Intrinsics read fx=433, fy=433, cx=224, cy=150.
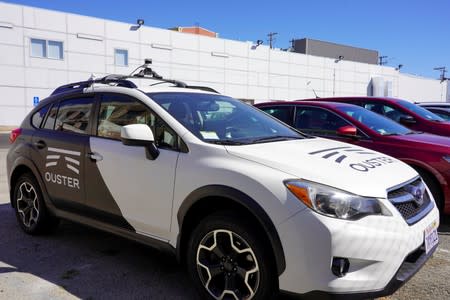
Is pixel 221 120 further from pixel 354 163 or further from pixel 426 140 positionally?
pixel 426 140

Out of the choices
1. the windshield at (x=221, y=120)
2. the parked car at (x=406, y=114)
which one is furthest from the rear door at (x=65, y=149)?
the parked car at (x=406, y=114)

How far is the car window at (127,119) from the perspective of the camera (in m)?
3.55

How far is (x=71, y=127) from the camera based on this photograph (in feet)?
14.7

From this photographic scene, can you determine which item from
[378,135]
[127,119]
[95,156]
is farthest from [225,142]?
[378,135]

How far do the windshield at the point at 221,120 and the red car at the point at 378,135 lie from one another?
1890 millimetres

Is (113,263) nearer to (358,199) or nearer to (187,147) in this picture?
(187,147)

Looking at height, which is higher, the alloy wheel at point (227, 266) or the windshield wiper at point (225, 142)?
the windshield wiper at point (225, 142)

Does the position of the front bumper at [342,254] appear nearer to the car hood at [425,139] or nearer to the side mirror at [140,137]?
the side mirror at [140,137]

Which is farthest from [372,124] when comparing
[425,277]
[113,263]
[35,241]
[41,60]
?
[41,60]

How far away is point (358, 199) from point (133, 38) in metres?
35.1

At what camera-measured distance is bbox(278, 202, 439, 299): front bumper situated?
2602 millimetres

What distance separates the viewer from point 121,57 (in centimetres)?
3522

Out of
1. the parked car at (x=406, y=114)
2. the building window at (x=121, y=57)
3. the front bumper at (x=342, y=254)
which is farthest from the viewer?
the building window at (x=121, y=57)

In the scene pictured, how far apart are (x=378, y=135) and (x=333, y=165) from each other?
9.86 feet
